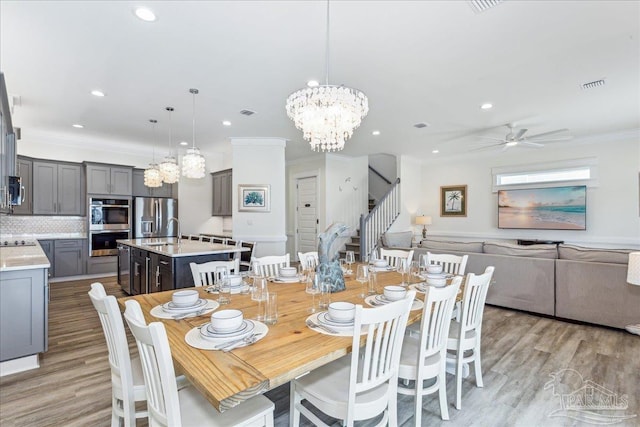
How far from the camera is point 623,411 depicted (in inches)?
83.4

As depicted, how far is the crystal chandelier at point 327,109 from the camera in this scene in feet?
7.68

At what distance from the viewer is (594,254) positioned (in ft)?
11.8

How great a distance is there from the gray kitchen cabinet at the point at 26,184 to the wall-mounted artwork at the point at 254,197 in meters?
3.70

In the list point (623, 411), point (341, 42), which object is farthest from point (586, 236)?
point (341, 42)

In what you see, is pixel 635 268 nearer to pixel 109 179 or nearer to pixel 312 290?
pixel 312 290

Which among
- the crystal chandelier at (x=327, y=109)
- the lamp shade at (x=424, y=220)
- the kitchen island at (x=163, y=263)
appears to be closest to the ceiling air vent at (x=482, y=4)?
the crystal chandelier at (x=327, y=109)

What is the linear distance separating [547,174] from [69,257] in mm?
9785

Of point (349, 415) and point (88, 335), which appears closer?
point (349, 415)

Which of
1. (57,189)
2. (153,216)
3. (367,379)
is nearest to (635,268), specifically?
(367,379)

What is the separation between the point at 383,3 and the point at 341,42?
0.55m

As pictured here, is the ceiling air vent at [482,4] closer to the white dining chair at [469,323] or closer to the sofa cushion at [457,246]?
the white dining chair at [469,323]

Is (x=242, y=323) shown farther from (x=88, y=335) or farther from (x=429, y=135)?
(x=429, y=135)

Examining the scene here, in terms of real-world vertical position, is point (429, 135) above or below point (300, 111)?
above

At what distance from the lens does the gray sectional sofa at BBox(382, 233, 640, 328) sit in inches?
136
